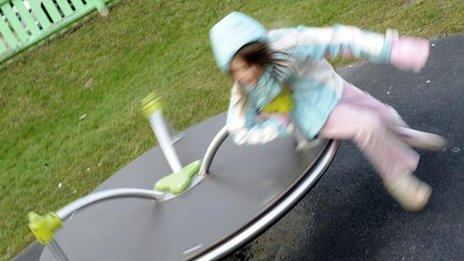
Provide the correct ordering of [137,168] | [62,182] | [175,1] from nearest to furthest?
1. [137,168]
2. [62,182]
3. [175,1]

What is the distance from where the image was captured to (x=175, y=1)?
730 centimetres

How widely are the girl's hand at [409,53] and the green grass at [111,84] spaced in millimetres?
1745

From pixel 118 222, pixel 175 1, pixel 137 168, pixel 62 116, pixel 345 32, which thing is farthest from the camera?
pixel 175 1

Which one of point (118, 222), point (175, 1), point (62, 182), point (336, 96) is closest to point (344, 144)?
point (336, 96)

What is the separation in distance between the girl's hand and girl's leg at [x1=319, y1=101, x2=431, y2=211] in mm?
229

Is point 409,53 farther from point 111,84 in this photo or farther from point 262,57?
point 111,84

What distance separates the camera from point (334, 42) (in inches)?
96.2

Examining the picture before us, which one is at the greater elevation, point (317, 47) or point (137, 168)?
point (317, 47)

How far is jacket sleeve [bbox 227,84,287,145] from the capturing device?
2623mm

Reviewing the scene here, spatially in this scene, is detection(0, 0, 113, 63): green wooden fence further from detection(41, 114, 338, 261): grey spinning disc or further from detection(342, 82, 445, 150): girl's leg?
detection(342, 82, 445, 150): girl's leg

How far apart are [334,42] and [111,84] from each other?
396 cm

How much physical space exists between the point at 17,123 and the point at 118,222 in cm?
363

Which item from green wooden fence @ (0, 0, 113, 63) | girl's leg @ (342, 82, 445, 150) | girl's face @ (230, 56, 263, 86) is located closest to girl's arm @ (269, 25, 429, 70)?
girl's face @ (230, 56, 263, 86)

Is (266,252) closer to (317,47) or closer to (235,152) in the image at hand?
(235,152)
